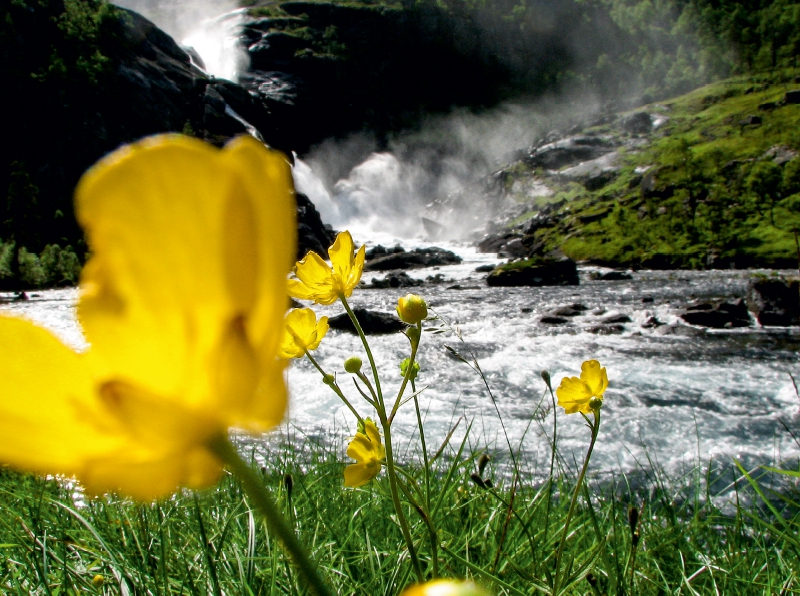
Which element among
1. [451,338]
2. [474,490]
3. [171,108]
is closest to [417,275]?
[451,338]

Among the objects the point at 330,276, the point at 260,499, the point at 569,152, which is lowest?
the point at 260,499

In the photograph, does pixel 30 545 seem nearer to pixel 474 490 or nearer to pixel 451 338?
pixel 474 490

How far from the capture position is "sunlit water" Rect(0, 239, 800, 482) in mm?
3992

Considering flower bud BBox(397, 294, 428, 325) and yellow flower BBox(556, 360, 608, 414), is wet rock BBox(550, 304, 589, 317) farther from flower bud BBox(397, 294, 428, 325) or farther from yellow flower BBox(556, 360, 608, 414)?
flower bud BBox(397, 294, 428, 325)

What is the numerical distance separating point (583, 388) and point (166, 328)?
1028mm

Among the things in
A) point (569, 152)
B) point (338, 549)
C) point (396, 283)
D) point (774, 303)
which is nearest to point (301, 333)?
point (338, 549)

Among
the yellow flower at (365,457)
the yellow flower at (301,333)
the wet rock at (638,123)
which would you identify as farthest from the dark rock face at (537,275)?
the wet rock at (638,123)

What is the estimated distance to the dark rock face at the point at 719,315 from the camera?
895 centimetres

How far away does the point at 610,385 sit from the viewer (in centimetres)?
566

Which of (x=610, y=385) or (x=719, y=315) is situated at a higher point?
(x=719, y=315)

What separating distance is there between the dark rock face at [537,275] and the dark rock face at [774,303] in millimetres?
6392

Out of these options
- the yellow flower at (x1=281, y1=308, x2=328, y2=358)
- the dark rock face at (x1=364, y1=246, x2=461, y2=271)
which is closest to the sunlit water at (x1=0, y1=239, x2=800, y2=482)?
the yellow flower at (x1=281, y1=308, x2=328, y2=358)

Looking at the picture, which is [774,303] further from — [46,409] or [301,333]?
[46,409]

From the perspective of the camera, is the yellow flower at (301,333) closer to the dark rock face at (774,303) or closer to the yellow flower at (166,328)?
the yellow flower at (166,328)
